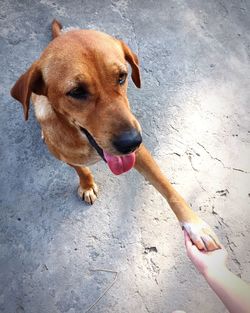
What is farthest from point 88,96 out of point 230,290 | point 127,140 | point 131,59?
point 230,290

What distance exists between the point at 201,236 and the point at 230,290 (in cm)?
72

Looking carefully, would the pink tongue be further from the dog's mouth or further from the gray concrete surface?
the gray concrete surface

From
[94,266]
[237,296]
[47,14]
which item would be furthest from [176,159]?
[47,14]

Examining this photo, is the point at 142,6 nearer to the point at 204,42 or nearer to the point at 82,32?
the point at 204,42

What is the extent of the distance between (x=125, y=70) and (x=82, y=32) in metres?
0.38

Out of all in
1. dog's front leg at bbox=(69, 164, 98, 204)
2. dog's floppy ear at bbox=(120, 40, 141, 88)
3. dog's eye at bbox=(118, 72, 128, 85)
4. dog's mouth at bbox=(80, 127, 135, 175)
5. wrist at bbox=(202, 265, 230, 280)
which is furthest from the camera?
dog's front leg at bbox=(69, 164, 98, 204)

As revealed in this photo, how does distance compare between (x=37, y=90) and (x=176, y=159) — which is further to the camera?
(x=176, y=159)

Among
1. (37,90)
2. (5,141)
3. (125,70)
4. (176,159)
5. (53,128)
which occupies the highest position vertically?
(125,70)

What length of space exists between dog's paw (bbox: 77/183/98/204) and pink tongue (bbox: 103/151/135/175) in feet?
2.39

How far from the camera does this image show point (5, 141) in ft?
12.2

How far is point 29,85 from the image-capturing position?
8.43ft

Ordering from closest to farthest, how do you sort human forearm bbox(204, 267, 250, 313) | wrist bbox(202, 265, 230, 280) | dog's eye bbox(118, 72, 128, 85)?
human forearm bbox(204, 267, 250, 313)
wrist bbox(202, 265, 230, 280)
dog's eye bbox(118, 72, 128, 85)

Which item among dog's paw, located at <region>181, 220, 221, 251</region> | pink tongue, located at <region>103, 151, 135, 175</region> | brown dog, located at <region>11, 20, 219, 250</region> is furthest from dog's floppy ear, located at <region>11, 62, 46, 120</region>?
dog's paw, located at <region>181, 220, 221, 251</region>

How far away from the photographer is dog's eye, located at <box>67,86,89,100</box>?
2.41 meters
